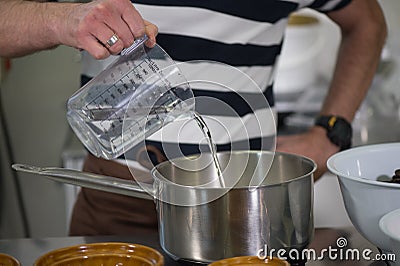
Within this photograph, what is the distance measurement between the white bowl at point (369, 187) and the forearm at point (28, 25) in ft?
1.34

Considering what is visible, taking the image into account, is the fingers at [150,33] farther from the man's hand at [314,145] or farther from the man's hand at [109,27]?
the man's hand at [314,145]

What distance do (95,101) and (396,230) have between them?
397mm

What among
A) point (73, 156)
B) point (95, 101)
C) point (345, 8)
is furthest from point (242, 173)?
point (73, 156)

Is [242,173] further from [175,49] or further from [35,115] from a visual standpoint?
[35,115]

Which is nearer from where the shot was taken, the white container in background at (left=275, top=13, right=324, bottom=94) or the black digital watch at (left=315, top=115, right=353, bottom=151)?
the black digital watch at (left=315, top=115, right=353, bottom=151)

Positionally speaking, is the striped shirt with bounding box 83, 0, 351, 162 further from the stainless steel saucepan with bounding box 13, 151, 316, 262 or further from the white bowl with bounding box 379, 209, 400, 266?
the white bowl with bounding box 379, 209, 400, 266

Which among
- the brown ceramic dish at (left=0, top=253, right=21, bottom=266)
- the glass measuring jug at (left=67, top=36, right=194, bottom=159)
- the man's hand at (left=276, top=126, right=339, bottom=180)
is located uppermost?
the glass measuring jug at (left=67, top=36, right=194, bottom=159)

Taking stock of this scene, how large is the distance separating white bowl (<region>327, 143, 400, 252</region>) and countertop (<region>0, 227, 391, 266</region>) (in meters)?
0.04

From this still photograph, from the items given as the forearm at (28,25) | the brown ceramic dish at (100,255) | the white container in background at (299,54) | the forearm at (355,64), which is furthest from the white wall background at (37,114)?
the brown ceramic dish at (100,255)

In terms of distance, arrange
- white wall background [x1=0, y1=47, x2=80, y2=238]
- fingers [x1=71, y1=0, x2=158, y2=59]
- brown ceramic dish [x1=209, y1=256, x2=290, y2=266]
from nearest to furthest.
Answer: brown ceramic dish [x1=209, y1=256, x2=290, y2=266], fingers [x1=71, y1=0, x2=158, y2=59], white wall background [x1=0, y1=47, x2=80, y2=238]

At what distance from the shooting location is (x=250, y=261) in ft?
2.76

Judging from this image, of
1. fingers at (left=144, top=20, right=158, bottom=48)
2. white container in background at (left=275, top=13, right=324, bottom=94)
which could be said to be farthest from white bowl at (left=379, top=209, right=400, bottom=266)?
white container in background at (left=275, top=13, right=324, bottom=94)

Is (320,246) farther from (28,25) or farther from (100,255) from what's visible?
(28,25)

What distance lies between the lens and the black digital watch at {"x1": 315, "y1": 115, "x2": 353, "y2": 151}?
1475mm
